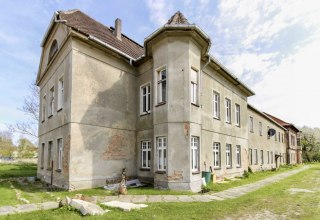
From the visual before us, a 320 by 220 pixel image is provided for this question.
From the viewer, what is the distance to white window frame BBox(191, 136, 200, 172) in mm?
12195

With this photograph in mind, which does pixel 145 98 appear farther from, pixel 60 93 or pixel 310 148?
pixel 310 148

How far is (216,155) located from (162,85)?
6691mm

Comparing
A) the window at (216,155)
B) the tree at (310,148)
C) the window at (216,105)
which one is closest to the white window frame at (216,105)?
the window at (216,105)

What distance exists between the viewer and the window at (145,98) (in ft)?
48.4

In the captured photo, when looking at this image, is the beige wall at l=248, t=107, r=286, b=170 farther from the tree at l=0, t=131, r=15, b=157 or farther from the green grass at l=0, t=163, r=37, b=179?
the tree at l=0, t=131, r=15, b=157

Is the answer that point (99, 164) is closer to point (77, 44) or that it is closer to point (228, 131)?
point (77, 44)

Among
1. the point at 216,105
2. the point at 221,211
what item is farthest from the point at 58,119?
the point at 216,105

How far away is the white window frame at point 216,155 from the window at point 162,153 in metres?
5.33

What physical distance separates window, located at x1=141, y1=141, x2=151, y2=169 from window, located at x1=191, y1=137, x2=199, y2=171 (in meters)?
2.87

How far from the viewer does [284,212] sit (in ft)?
26.0

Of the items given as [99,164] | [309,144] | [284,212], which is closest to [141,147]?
[99,164]

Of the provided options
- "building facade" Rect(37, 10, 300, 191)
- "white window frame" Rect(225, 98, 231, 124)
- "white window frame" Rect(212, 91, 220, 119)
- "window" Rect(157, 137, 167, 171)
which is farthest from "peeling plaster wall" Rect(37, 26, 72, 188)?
"white window frame" Rect(225, 98, 231, 124)

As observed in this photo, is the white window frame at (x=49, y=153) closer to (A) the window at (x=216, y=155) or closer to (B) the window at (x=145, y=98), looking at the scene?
(B) the window at (x=145, y=98)

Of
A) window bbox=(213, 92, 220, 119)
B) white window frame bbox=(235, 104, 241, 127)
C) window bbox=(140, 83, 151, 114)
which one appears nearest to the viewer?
window bbox=(140, 83, 151, 114)
